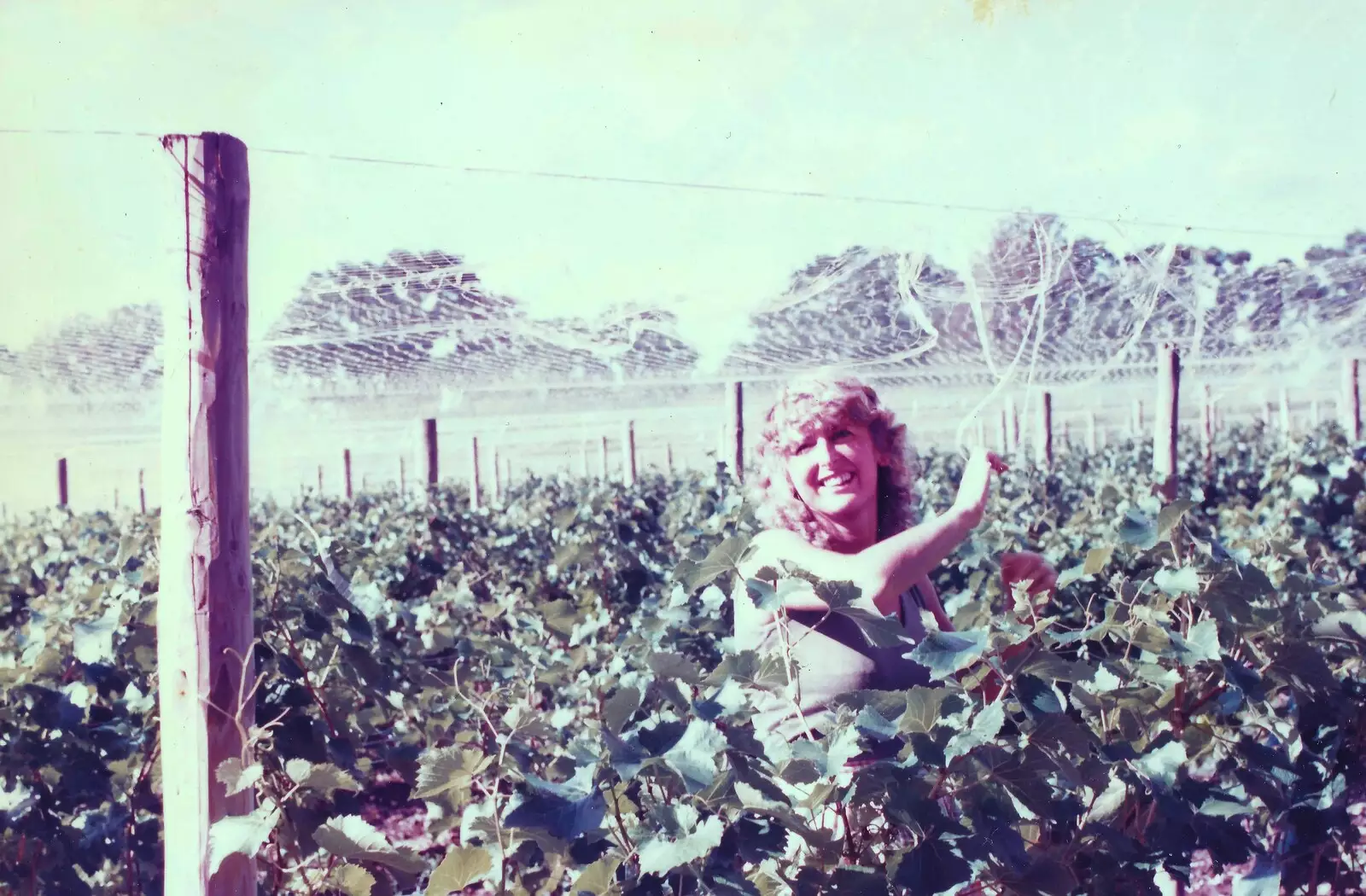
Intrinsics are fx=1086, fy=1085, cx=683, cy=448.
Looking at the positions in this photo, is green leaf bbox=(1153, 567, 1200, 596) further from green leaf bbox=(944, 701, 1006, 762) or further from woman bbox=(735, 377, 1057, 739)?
green leaf bbox=(944, 701, 1006, 762)

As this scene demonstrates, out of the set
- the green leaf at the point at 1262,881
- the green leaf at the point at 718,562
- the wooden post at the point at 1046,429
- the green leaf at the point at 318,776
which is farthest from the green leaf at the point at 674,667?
the wooden post at the point at 1046,429

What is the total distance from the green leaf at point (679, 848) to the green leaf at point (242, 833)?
574 mm

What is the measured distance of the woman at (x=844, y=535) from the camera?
63.2 inches

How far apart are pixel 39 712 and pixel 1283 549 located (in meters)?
2.58

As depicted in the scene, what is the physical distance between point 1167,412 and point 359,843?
5.03m

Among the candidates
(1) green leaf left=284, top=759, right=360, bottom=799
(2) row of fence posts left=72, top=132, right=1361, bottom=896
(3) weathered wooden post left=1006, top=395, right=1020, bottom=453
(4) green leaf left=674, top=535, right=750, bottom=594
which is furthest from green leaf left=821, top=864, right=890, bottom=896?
(3) weathered wooden post left=1006, top=395, right=1020, bottom=453

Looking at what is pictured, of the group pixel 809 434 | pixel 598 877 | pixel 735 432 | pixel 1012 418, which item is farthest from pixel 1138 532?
pixel 1012 418

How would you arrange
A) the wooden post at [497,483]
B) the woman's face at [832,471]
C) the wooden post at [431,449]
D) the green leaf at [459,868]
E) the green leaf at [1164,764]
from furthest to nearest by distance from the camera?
the wooden post at [497,483], the wooden post at [431,449], the woman's face at [832,471], the green leaf at [1164,764], the green leaf at [459,868]

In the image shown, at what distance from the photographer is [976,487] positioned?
163 cm

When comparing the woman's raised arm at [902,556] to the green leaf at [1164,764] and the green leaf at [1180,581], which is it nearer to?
the green leaf at [1180,581]

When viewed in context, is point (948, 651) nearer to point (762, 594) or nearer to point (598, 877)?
point (762, 594)

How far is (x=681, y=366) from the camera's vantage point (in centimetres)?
1171

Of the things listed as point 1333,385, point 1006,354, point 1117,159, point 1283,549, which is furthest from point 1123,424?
point 1283,549

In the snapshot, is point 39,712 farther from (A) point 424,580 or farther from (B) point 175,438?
(A) point 424,580
